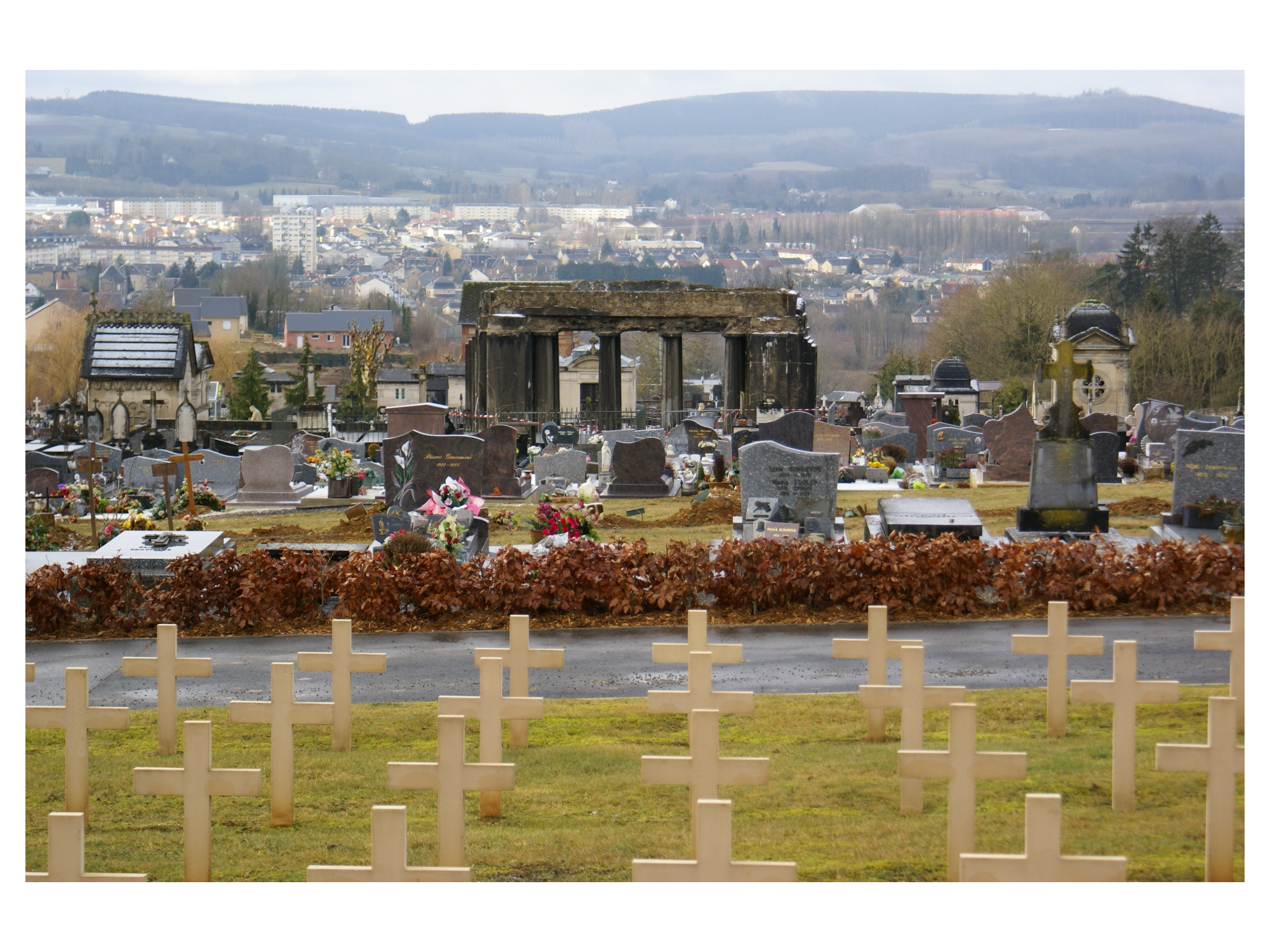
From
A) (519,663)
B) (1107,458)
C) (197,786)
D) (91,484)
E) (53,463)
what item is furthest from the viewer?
(53,463)

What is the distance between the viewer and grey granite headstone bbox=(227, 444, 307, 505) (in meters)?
21.6

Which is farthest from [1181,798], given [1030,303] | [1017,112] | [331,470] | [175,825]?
[1017,112]

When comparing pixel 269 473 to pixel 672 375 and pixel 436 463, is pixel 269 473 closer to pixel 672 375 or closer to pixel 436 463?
pixel 436 463

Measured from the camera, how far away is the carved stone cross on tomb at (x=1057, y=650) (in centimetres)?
747

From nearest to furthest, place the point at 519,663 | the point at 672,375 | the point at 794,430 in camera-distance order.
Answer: the point at 519,663, the point at 794,430, the point at 672,375

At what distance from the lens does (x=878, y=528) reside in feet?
48.7

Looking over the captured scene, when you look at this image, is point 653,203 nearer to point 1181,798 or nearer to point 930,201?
point 930,201

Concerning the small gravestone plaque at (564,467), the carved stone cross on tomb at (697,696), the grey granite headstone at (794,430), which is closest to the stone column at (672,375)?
the small gravestone plaque at (564,467)

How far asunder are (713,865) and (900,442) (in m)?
24.2

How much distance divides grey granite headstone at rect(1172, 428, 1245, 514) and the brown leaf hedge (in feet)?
12.3

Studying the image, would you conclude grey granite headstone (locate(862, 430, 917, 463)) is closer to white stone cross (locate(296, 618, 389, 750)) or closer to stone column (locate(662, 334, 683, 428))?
stone column (locate(662, 334, 683, 428))

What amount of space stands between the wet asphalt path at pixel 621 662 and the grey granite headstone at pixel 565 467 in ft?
39.6

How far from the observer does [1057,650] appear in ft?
24.9

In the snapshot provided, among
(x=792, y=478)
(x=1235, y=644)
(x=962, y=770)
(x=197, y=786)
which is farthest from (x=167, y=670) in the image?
(x=792, y=478)
